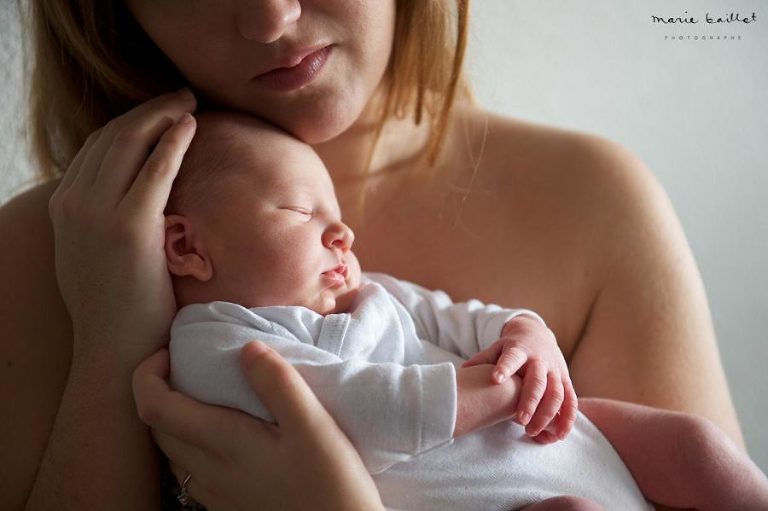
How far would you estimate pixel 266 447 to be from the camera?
0.77m

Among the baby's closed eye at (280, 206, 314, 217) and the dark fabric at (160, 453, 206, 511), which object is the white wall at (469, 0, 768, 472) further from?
the dark fabric at (160, 453, 206, 511)

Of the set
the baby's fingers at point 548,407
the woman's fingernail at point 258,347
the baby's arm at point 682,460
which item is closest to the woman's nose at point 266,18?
the woman's fingernail at point 258,347

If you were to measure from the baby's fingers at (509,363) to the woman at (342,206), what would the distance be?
189 millimetres

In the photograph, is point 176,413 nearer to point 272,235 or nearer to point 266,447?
point 266,447

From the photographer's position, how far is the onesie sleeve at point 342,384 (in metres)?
0.73

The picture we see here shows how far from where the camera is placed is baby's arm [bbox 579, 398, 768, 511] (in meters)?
0.84

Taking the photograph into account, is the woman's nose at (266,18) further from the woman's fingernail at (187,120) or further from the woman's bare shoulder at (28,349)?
the woman's bare shoulder at (28,349)

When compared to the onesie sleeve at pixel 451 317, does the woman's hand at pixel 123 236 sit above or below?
above

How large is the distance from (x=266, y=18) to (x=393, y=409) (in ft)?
1.62

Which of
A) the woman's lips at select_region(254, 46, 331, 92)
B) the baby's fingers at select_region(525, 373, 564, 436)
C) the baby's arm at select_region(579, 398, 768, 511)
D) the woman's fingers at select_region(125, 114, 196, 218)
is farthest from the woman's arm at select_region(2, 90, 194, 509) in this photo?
the baby's arm at select_region(579, 398, 768, 511)

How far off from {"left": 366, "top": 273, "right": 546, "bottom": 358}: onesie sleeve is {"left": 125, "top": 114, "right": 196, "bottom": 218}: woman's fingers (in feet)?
1.10

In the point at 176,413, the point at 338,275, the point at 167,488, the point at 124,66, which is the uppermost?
the point at 124,66

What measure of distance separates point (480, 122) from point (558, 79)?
442mm

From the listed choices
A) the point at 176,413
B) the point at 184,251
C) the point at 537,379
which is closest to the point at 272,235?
A: the point at 184,251
